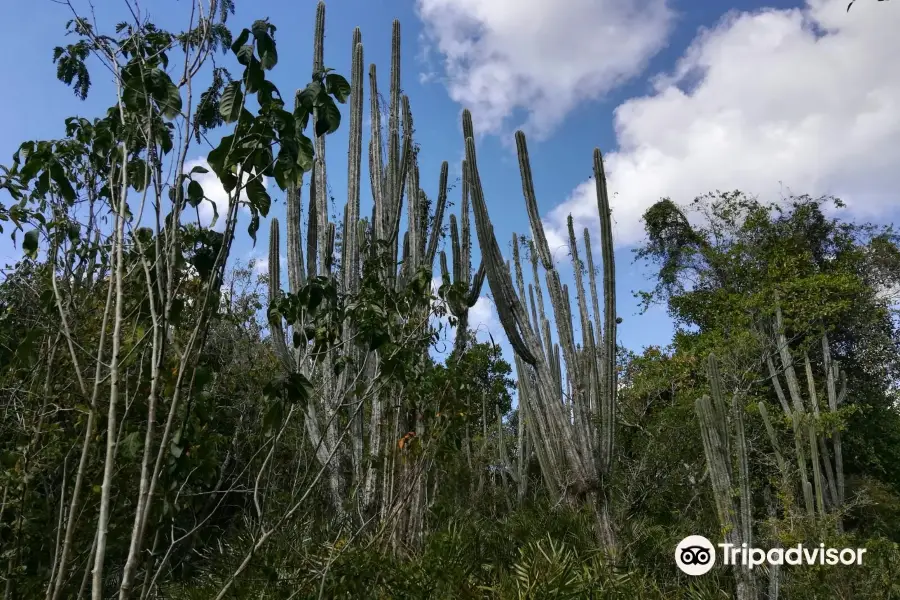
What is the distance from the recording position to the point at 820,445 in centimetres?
1197

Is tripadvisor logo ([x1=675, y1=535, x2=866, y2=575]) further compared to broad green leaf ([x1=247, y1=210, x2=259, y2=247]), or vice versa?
tripadvisor logo ([x1=675, y1=535, x2=866, y2=575])

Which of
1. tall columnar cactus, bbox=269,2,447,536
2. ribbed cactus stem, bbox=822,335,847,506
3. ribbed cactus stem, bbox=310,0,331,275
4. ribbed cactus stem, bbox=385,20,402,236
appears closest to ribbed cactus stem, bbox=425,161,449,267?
tall columnar cactus, bbox=269,2,447,536

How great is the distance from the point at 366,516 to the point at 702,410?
3632mm

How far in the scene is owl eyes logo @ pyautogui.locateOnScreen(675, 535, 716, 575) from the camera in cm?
536

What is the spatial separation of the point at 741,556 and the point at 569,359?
103 inches

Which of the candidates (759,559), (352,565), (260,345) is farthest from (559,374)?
(352,565)

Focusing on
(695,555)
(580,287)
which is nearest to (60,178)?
(695,555)

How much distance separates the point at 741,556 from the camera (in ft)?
18.8

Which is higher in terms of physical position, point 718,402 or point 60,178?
point 60,178

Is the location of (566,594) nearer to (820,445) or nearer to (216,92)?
(216,92)

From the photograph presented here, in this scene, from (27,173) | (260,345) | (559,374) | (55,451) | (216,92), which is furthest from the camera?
(260,345)

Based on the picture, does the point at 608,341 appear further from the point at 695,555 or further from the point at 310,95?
the point at 310,95

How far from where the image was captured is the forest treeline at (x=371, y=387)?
1726 mm

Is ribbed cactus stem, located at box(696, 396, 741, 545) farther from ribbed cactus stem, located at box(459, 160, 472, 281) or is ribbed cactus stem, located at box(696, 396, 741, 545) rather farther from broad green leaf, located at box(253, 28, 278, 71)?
broad green leaf, located at box(253, 28, 278, 71)
